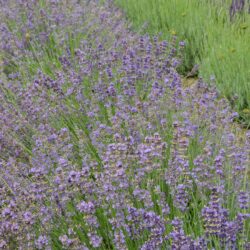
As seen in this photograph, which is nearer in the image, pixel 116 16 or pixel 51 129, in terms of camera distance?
pixel 51 129

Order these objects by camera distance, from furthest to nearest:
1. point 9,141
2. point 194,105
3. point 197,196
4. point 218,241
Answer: point 9,141
point 194,105
point 197,196
point 218,241

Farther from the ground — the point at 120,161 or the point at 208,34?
the point at 120,161

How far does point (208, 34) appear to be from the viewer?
13.3 ft

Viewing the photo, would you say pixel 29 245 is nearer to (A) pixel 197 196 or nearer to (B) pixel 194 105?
(A) pixel 197 196

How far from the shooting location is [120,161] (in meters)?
2.02

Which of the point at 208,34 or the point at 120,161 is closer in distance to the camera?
the point at 120,161

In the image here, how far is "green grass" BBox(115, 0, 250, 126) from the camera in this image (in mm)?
3578

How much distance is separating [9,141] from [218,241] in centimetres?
164

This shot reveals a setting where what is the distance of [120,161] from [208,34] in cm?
236

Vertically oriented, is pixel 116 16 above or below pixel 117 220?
below

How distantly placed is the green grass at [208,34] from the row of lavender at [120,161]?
1.63ft

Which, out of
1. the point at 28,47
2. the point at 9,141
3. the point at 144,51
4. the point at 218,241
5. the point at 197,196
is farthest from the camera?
the point at 28,47

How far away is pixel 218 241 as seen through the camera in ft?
6.06

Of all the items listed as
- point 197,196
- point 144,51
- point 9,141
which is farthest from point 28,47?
point 197,196
